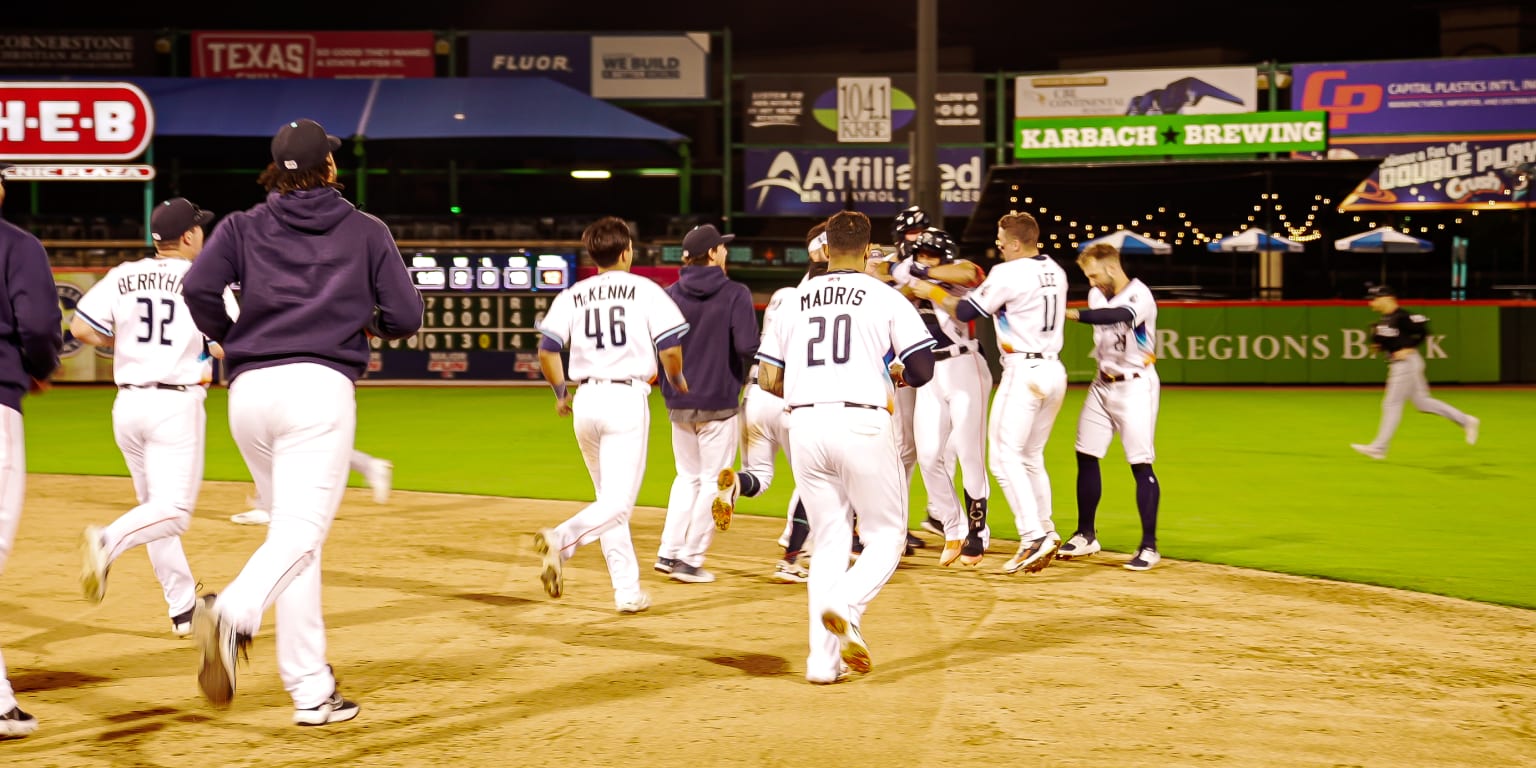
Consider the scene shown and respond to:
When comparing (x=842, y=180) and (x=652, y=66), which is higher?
(x=652, y=66)

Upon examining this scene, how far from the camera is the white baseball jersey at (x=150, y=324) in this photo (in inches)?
285

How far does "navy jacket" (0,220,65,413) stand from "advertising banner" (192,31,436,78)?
1292 inches

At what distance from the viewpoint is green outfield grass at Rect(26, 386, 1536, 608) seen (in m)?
10.1

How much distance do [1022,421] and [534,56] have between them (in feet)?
97.5

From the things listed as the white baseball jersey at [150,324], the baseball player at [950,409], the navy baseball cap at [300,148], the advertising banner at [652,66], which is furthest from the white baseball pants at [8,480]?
the advertising banner at [652,66]

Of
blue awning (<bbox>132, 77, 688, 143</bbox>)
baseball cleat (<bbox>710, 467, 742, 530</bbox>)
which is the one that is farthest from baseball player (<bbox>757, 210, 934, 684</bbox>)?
blue awning (<bbox>132, 77, 688, 143</bbox>)

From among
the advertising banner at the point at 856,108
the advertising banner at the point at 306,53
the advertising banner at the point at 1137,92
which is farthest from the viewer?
the advertising banner at the point at 306,53

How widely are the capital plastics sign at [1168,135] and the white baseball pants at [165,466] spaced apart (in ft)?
100

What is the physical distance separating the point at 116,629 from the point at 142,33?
33.8 m

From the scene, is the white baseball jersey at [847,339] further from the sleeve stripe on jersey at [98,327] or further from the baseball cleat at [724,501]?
the sleeve stripe on jersey at [98,327]

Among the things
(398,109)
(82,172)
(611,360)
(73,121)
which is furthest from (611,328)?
(398,109)

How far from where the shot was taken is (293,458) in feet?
17.4

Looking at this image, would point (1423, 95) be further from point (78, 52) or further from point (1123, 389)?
point (78, 52)

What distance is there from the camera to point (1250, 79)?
119 feet
